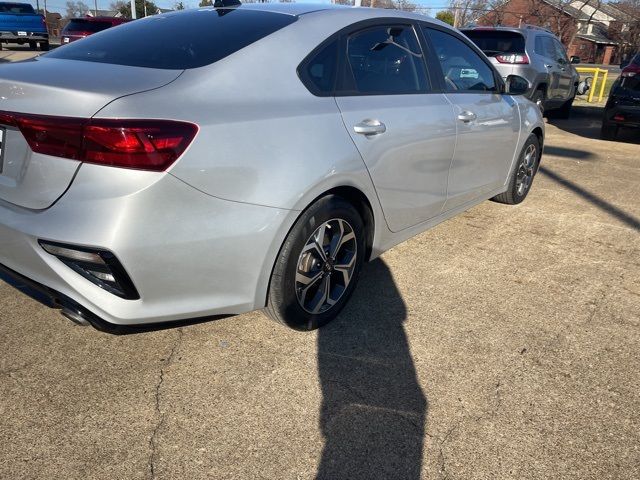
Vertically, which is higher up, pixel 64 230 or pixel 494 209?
pixel 64 230

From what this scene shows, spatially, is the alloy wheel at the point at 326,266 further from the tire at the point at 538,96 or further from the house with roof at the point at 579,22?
the house with roof at the point at 579,22

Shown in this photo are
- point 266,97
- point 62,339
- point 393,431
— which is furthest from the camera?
point 62,339

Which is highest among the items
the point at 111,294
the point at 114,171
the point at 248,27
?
the point at 248,27

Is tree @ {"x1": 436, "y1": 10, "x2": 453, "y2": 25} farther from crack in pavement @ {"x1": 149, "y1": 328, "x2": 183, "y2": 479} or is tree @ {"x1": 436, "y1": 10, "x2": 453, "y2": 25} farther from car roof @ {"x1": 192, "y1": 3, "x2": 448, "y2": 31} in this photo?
crack in pavement @ {"x1": 149, "y1": 328, "x2": 183, "y2": 479}

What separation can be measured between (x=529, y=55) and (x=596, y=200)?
4616 millimetres

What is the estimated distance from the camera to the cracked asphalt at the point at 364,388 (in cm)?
206

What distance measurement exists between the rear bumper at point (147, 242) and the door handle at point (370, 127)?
661 millimetres

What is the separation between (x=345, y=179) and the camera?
8.75 ft

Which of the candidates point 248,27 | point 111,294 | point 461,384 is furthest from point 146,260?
point 461,384

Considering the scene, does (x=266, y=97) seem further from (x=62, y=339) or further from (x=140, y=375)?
(x=62, y=339)

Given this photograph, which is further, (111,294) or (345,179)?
(345,179)

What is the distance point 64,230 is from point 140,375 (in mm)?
840

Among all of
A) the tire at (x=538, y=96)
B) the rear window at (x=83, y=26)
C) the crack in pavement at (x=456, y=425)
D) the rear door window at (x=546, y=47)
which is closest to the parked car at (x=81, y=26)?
the rear window at (x=83, y=26)


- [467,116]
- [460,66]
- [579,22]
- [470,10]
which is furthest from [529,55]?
[470,10]
